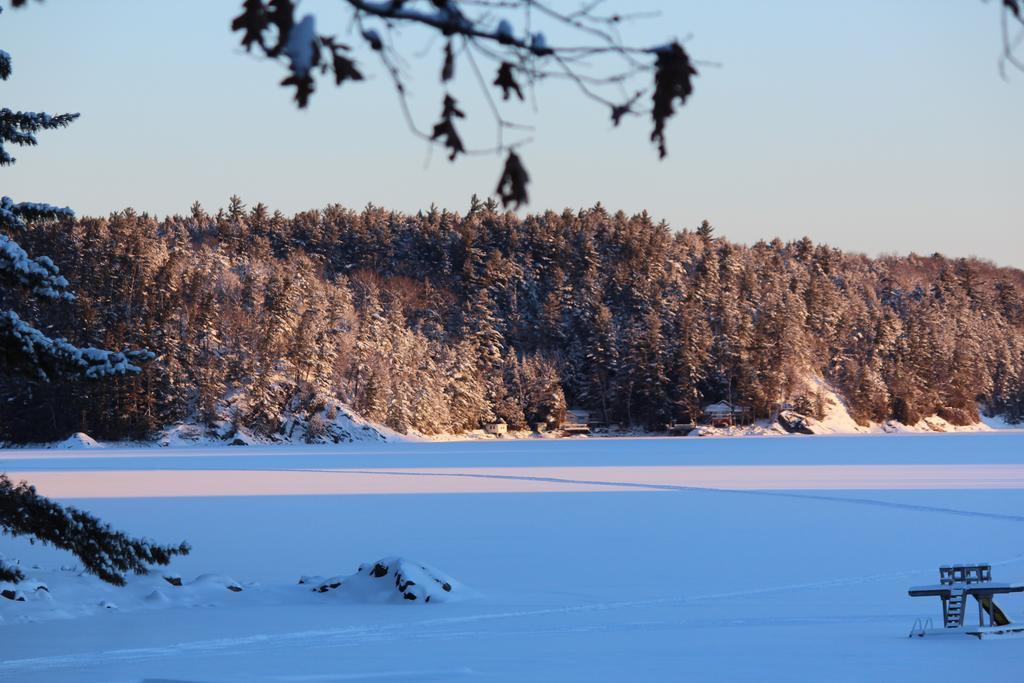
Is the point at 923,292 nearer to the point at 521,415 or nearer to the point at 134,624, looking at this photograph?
the point at 521,415

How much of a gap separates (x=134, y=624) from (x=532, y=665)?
444 centimetres

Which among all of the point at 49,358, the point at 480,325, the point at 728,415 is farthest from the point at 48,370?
the point at 480,325

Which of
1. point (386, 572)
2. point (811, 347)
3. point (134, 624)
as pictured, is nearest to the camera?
point (134, 624)

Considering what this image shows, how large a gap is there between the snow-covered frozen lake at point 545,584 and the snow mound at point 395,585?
0.93 feet

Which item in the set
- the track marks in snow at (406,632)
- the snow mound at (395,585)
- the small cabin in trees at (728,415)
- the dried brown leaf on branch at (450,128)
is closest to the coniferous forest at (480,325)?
the small cabin in trees at (728,415)

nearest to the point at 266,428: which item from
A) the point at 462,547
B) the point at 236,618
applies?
the point at 462,547

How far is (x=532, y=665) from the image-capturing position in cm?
1042

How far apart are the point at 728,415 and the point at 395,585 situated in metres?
89.5

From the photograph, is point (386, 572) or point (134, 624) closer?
point (134, 624)

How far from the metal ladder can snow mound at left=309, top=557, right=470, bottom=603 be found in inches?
196

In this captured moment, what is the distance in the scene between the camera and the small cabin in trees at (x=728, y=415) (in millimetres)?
101750

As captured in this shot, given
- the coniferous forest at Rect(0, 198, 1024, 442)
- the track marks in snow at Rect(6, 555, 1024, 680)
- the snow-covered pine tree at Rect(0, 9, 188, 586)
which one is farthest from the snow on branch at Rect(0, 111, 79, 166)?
the coniferous forest at Rect(0, 198, 1024, 442)

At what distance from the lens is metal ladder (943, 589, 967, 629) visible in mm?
11633

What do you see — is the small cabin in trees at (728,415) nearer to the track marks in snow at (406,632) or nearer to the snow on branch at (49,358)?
the track marks in snow at (406,632)
